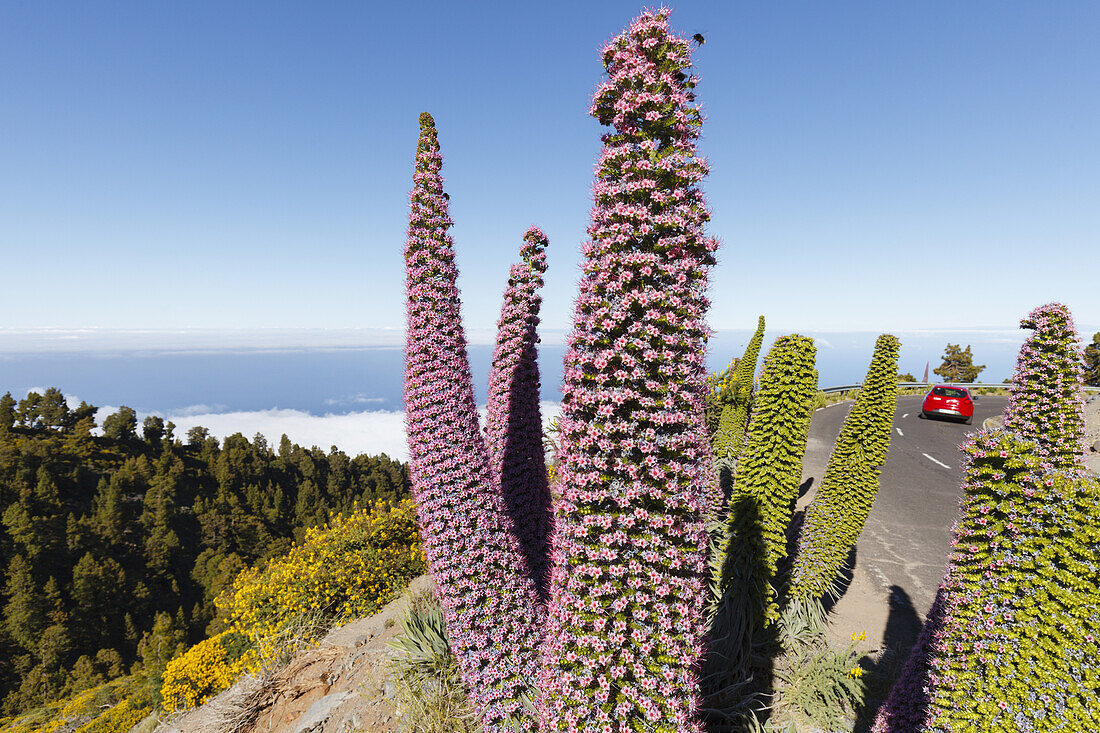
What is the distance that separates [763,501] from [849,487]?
252cm

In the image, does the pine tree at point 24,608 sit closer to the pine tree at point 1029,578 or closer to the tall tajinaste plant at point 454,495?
the tall tajinaste plant at point 454,495

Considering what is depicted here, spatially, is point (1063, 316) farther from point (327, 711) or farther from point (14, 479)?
point (14, 479)

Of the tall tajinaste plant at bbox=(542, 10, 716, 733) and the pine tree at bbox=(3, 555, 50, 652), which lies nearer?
the tall tajinaste plant at bbox=(542, 10, 716, 733)

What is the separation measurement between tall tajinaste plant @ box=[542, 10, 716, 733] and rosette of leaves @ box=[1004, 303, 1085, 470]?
3030mm

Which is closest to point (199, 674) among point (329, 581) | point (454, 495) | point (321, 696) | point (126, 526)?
point (329, 581)

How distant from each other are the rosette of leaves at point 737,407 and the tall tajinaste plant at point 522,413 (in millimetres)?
10391

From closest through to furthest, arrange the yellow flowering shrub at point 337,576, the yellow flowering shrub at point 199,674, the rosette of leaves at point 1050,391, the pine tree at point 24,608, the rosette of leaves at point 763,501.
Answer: the rosette of leaves at point 1050,391 → the rosette of leaves at point 763,501 → the yellow flowering shrub at point 337,576 → the yellow flowering shrub at point 199,674 → the pine tree at point 24,608

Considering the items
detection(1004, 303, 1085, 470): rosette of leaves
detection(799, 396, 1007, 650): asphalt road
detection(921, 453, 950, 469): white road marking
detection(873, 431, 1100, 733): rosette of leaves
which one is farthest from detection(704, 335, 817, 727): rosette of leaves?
detection(921, 453, 950, 469): white road marking

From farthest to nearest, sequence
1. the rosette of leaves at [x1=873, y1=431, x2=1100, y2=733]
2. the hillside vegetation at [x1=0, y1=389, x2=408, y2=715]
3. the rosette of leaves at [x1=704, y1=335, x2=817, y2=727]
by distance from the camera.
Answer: the hillside vegetation at [x1=0, y1=389, x2=408, y2=715]
the rosette of leaves at [x1=704, y1=335, x2=817, y2=727]
the rosette of leaves at [x1=873, y1=431, x2=1100, y2=733]

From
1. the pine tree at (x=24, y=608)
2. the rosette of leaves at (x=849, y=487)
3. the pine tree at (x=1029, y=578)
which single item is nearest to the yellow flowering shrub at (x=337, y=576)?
the rosette of leaves at (x=849, y=487)

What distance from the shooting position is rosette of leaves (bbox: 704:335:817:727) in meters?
6.39

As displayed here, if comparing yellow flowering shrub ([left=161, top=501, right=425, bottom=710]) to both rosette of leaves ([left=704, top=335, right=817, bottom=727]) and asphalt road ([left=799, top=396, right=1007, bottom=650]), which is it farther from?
asphalt road ([left=799, top=396, right=1007, bottom=650])

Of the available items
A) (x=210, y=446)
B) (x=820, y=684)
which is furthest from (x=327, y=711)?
(x=210, y=446)

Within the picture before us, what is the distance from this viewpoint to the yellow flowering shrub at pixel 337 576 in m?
12.0
